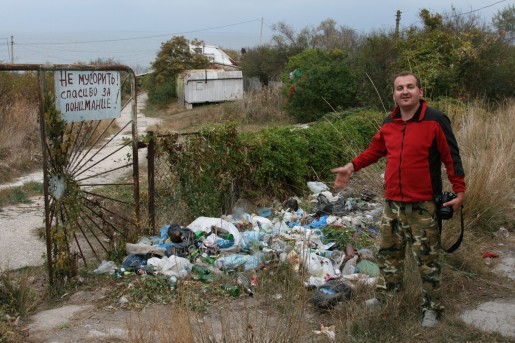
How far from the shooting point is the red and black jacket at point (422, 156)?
4309 mm

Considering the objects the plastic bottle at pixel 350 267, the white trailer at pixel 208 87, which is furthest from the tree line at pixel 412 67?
the white trailer at pixel 208 87

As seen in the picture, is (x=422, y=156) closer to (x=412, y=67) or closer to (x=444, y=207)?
(x=444, y=207)

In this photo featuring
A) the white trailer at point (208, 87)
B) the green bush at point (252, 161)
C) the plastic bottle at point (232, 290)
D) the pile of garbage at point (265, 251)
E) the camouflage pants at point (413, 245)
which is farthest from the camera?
the white trailer at point (208, 87)

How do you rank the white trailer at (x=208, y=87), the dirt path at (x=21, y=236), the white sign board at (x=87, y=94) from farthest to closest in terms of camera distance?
1. the white trailer at (x=208, y=87)
2. the dirt path at (x=21, y=236)
3. the white sign board at (x=87, y=94)

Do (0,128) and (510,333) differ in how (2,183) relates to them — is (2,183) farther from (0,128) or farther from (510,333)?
(510,333)

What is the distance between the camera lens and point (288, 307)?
12.3ft

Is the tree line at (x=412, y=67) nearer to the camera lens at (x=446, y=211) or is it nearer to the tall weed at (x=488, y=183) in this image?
the tall weed at (x=488, y=183)

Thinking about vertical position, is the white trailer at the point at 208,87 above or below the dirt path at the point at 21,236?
above

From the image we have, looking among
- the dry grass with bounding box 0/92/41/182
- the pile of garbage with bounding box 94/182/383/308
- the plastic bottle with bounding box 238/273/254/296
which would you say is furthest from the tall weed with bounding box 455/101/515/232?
the dry grass with bounding box 0/92/41/182

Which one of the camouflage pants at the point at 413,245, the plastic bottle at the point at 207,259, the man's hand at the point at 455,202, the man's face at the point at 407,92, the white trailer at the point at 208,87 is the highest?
the white trailer at the point at 208,87

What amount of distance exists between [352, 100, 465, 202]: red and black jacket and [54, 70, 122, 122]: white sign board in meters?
3.04

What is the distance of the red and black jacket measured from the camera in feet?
14.1

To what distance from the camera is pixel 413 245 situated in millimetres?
4488

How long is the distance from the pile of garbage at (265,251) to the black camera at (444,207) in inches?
43.2
